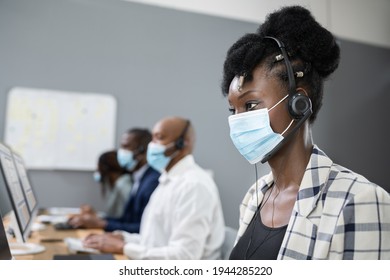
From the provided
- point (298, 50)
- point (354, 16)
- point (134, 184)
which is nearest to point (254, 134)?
point (298, 50)

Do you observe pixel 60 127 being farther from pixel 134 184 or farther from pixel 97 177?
pixel 134 184

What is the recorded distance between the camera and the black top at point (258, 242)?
0.64 meters

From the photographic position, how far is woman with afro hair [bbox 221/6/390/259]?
0.58 m

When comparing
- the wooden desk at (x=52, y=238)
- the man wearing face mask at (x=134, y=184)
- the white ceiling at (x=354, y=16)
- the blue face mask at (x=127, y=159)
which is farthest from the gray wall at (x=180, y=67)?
the wooden desk at (x=52, y=238)

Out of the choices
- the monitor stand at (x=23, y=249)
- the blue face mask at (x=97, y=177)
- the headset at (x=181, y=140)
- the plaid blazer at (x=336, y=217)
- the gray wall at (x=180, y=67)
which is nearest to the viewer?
the plaid blazer at (x=336, y=217)

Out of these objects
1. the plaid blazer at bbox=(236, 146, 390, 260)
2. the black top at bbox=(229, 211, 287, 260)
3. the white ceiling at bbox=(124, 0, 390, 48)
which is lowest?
the black top at bbox=(229, 211, 287, 260)

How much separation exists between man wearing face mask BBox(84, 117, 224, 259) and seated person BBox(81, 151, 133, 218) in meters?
0.86

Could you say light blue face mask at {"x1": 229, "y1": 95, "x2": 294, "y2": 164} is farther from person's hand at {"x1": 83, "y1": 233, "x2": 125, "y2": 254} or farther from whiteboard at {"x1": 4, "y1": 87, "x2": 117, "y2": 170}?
whiteboard at {"x1": 4, "y1": 87, "x2": 117, "y2": 170}

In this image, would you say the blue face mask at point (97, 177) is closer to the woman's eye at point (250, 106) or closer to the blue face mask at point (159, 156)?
the blue face mask at point (159, 156)

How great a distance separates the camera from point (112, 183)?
2.52 meters

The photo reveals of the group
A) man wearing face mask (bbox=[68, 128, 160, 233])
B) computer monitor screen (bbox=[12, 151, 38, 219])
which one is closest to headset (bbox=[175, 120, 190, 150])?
man wearing face mask (bbox=[68, 128, 160, 233])

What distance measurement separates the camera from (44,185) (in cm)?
244

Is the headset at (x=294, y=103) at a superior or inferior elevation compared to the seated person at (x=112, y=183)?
superior

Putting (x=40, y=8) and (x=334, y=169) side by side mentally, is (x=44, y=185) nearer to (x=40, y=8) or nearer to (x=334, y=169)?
(x=40, y=8)
